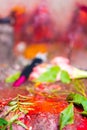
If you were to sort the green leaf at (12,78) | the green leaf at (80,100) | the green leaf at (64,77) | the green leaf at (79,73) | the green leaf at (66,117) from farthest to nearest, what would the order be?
the green leaf at (12,78), the green leaf at (79,73), the green leaf at (64,77), the green leaf at (80,100), the green leaf at (66,117)

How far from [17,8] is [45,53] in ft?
2.39

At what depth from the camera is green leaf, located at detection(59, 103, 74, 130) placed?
8.07 ft

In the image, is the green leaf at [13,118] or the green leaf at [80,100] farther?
the green leaf at [80,100]

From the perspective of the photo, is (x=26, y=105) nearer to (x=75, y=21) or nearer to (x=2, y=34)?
(x=2, y=34)

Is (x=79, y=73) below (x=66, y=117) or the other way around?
the other way around

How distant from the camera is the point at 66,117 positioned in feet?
8.14

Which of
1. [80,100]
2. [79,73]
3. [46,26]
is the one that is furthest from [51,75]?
[46,26]

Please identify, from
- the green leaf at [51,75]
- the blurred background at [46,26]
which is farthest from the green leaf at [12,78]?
the blurred background at [46,26]

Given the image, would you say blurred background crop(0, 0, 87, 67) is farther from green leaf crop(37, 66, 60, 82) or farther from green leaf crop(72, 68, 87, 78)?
green leaf crop(37, 66, 60, 82)

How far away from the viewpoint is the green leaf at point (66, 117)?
2461 mm

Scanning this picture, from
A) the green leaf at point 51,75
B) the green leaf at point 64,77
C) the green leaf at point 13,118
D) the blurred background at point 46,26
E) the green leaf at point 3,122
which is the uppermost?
the blurred background at point 46,26

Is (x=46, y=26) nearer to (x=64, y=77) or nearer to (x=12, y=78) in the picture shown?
(x=12, y=78)

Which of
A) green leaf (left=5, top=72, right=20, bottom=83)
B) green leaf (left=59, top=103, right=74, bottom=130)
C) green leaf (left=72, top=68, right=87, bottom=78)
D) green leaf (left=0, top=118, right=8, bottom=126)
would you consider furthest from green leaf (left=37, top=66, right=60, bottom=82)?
green leaf (left=0, top=118, right=8, bottom=126)

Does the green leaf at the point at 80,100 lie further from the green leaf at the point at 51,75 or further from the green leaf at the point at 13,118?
the green leaf at the point at 51,75
